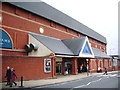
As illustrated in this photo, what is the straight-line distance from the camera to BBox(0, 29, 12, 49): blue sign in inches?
723

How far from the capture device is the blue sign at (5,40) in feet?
60.2

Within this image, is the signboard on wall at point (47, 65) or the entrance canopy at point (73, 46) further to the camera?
the entrance canopy at point (73, 46)

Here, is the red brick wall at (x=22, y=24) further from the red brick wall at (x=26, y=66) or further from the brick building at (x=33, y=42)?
the red brick wall at (x=26, y=66)

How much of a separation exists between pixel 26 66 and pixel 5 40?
3.82 meters

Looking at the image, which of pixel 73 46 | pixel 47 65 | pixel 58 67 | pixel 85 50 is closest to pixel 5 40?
pixel 47 65

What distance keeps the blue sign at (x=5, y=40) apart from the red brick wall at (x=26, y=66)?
1842mm

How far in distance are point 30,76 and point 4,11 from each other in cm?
814

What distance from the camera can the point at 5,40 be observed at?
1880cm

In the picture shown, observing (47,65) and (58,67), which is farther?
(58,67)

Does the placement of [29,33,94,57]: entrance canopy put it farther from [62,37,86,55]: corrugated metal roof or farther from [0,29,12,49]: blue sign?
[0,29,12,49]: blue sign

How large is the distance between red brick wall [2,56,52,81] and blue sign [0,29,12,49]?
1.84 m

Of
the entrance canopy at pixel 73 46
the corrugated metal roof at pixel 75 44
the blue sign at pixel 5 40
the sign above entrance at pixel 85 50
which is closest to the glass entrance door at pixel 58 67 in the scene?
the entrance canopy at pixel 73 46

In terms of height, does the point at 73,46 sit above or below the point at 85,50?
above

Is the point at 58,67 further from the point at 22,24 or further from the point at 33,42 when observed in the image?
the point at 22,24
